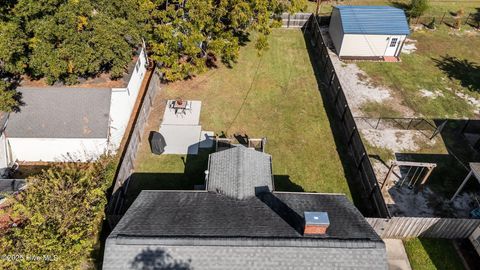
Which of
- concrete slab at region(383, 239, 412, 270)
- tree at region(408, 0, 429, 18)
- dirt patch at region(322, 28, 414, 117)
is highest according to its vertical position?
tree at region(408, 0, 429, 18)

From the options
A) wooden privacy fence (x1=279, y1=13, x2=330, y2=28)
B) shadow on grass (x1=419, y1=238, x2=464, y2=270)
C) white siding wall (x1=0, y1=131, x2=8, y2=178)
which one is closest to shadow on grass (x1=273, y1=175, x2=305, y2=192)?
shadow on grass (x1=419, y1=238, x2=464, y2=270)

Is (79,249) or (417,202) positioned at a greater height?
(79,249)

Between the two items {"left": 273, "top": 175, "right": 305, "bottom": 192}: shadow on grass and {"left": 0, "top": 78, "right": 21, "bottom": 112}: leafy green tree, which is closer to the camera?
{"left": 0, "top": 78, "right": 21, "bottom": 112}: leafy green tree

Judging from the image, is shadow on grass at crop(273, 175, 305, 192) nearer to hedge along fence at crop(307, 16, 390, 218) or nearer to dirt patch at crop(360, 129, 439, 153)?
hedge along fence at crop(307, 16, 390, 218)

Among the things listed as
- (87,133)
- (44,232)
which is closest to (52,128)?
(87,133)

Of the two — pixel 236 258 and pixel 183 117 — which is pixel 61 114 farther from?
pixel 236 258

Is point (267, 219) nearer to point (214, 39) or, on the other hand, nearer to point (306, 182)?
point (306, 182)

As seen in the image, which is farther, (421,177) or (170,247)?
(421,177)
